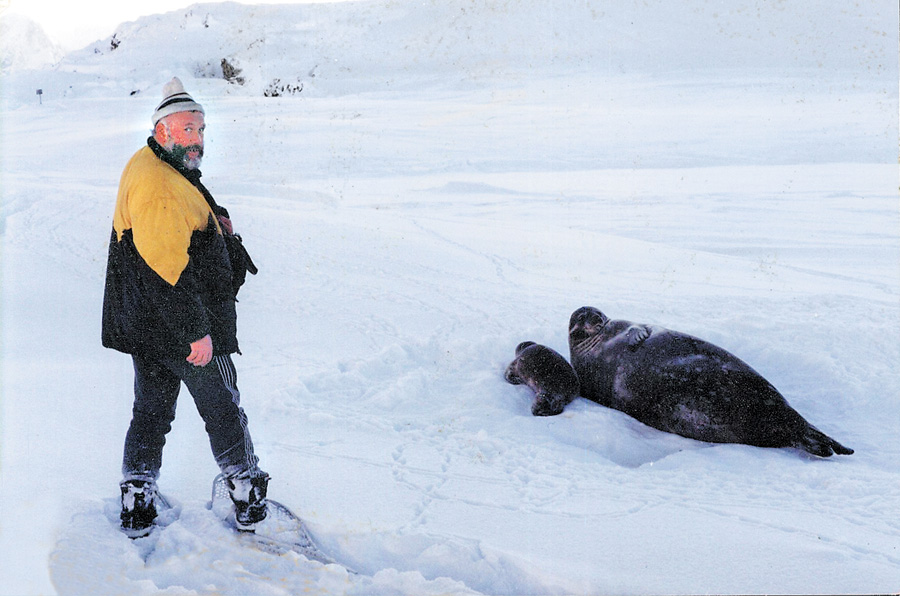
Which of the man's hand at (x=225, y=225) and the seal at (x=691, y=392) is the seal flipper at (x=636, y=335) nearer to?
the seal at (x=691, y=392)

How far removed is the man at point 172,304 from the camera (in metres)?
2.61

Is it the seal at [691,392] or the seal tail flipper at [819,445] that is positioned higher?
the seal at [691,392]

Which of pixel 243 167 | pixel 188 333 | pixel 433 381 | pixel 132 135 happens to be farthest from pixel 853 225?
pixel 132 135

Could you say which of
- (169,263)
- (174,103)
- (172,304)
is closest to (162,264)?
(169,263)

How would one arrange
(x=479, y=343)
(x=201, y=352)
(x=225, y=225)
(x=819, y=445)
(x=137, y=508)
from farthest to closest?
(x=479, y=343) < (x=819, y=445) < (x=225, y=225) < (x=137, y=508) < (x=201, y=352)

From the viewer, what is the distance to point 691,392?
12.7ft

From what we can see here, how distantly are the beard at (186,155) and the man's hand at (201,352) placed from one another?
2.13 ft

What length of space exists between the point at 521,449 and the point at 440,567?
42.9 inches

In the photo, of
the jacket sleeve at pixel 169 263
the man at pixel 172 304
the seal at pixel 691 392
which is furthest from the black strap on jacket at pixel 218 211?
the seal at pixel 691 392

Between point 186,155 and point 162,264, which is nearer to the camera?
point 162,264

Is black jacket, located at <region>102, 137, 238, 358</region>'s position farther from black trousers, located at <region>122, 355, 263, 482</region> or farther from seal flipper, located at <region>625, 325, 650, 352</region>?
seal flipper, located at <region>625, 325, 650, 352</region>

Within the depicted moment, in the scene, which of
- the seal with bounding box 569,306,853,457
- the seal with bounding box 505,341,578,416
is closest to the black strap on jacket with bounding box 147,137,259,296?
the seal with bounding box 505,341,578,416

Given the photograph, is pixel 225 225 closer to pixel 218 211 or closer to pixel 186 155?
pixel 218 211

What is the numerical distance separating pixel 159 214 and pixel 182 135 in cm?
35
